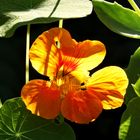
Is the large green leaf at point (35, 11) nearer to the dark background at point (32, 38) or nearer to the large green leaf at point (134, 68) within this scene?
the large green leaf at point (134, 68)

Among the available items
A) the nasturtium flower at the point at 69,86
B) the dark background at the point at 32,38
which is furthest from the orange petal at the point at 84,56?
the dark background at the point at 32,38

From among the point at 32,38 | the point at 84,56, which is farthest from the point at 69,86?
the point at 32,38

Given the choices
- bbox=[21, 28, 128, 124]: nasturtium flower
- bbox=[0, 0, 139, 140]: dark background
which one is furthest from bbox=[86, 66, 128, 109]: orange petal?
bbox=[0, 0, 139, 140]: dark background

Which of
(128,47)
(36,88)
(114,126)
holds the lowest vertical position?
(114,126)

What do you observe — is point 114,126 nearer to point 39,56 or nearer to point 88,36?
point 88,36

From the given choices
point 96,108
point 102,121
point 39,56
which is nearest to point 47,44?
point 39,56

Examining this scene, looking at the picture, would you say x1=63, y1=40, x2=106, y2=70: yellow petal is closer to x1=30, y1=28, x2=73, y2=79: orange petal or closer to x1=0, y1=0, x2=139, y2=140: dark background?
x1=30, y1=28, x2=73, y2=79: orange petal
